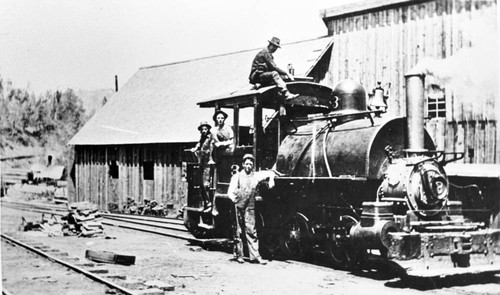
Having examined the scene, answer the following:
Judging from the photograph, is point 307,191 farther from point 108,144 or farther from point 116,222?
point 108,144

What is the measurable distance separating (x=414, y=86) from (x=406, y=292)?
277cm

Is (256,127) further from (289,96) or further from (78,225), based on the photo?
(78,225)

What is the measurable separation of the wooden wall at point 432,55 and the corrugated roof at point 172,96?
1.51 meters

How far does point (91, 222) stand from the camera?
14453 millimetres

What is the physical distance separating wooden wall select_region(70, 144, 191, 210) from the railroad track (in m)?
8.32

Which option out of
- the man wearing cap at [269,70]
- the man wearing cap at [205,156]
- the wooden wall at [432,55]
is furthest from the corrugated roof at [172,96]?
the man wearing cap at [269,70]

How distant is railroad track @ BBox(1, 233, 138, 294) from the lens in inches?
297

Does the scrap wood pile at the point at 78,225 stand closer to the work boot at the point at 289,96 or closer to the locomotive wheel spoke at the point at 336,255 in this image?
the work boot at the point at 289,96

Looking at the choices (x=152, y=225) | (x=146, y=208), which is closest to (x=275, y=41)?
(x=152, y=225)

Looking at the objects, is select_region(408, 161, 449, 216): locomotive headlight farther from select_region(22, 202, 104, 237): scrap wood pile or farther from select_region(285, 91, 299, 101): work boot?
select_region(22, 202, 104, 237): scrap wood pile

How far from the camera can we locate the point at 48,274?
28.5ft

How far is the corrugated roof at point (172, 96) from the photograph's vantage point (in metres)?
18.8

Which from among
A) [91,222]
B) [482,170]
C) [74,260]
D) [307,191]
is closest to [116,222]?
[91,222]

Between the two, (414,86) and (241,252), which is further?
(241,252)
